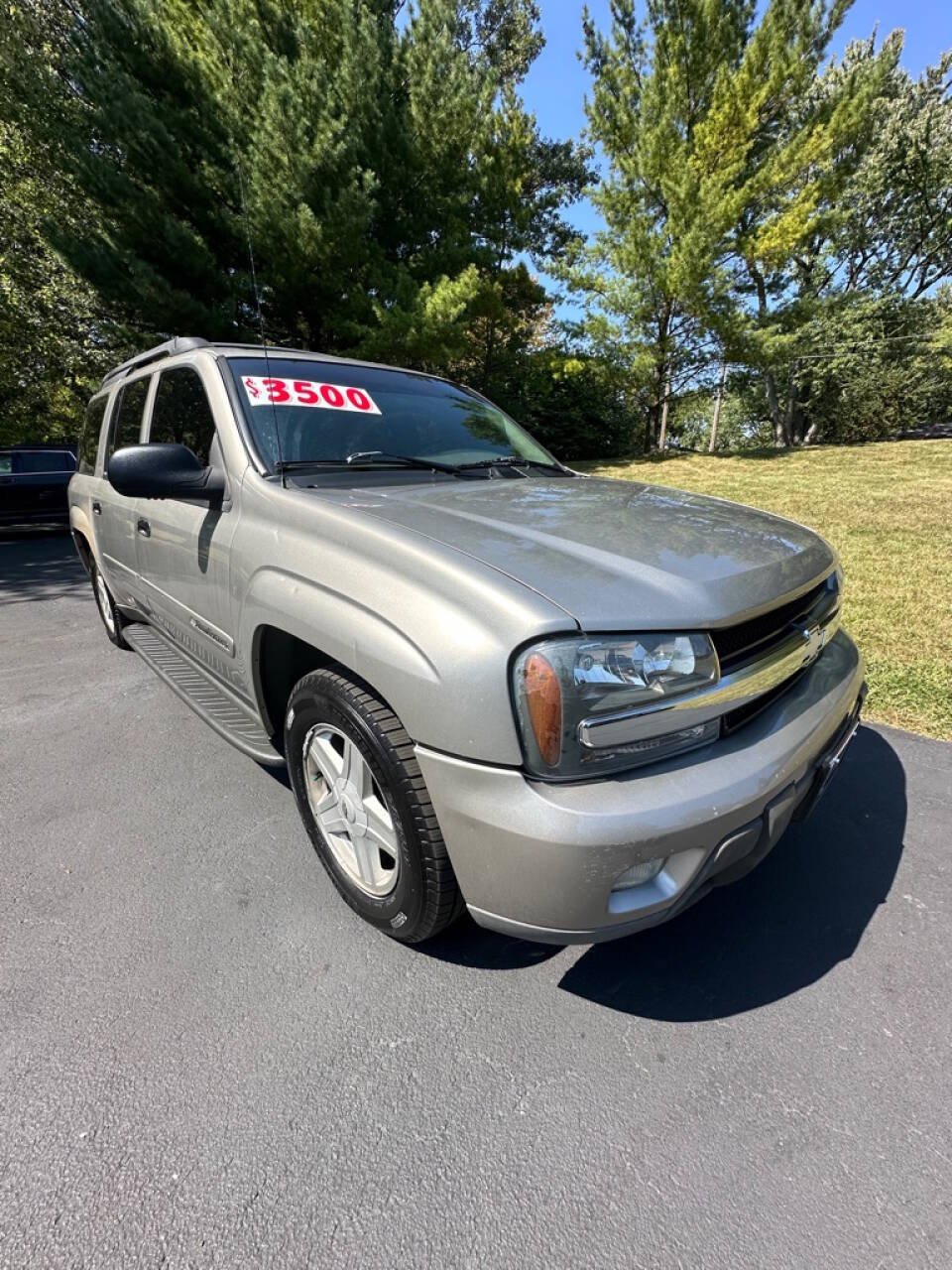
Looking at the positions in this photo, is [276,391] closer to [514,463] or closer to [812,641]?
[514,463]

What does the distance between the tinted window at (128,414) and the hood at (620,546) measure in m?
1.86

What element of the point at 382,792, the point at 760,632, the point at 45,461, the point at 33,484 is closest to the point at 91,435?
the point at 382,792

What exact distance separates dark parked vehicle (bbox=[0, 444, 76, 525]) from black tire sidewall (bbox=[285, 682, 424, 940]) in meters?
10.6

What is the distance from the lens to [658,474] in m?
14.0

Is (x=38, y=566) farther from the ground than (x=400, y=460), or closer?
closer

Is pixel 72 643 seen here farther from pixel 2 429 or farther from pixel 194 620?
pixel 2 429

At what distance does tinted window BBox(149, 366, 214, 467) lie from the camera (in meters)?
2.54

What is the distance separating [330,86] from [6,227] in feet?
31.4

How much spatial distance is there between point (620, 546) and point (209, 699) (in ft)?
6.33

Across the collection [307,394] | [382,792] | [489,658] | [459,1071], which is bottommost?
[459,1071]

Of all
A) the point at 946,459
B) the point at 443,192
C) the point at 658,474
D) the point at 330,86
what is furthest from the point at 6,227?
the point at 946,459

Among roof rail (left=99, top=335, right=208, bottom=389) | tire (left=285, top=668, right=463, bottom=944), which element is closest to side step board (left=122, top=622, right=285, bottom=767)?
tire (left=285, top=668, right=463, bottom=944)

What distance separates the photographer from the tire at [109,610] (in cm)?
441

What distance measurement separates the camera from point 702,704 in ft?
4.82
